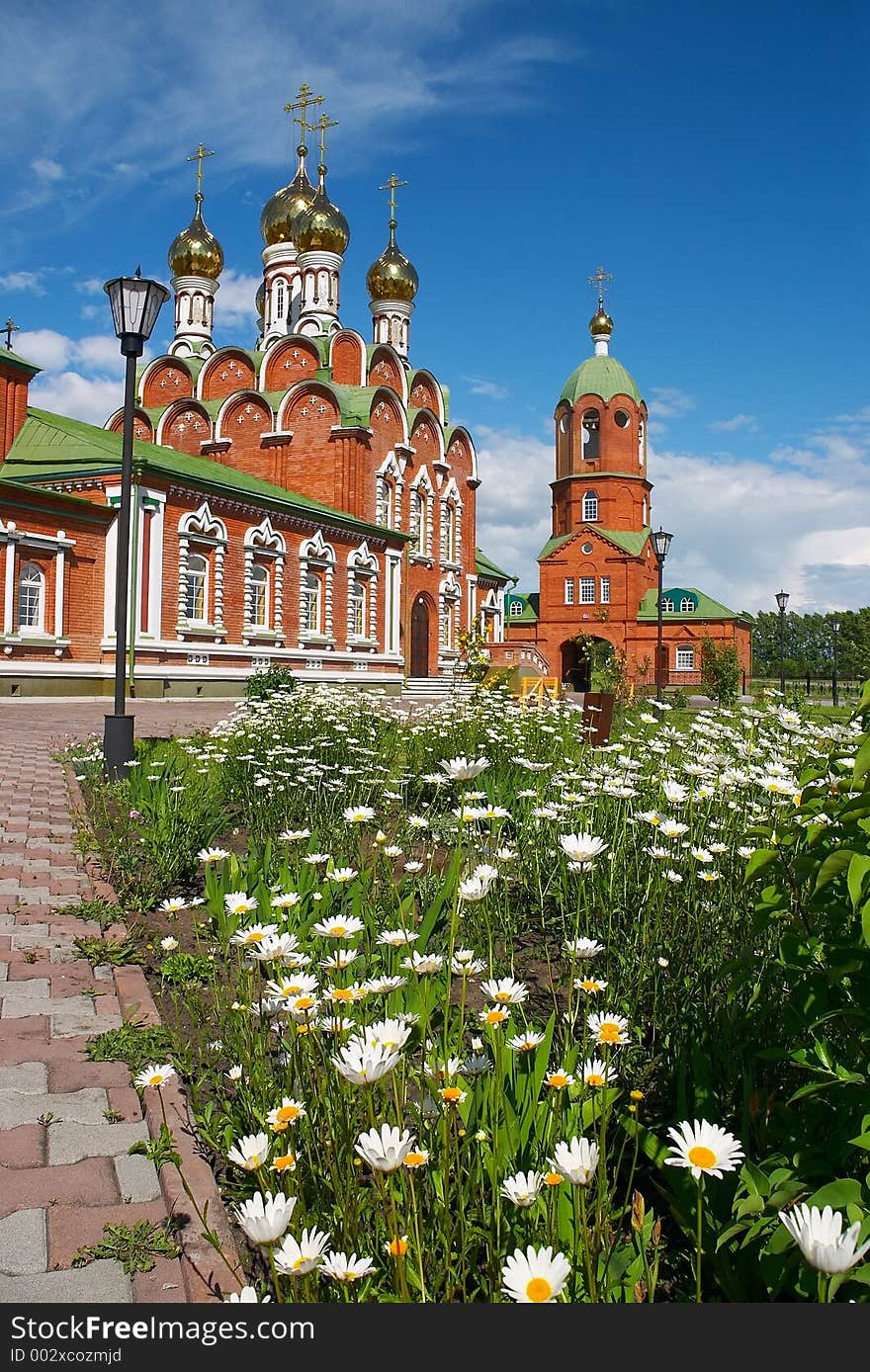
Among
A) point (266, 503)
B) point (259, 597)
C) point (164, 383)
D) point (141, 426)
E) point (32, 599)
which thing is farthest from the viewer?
point (164, 383)

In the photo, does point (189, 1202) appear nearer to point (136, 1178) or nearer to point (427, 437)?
point (136, 1178)

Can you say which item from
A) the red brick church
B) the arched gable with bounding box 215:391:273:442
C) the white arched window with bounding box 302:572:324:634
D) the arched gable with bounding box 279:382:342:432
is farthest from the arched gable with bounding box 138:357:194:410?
the red brick church

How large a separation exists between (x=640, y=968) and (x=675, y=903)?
1.55 feet

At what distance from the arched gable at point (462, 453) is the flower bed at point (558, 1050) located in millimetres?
33244

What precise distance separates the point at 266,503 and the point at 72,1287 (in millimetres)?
23276

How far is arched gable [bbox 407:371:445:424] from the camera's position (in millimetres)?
35188

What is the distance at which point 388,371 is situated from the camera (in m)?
33.2

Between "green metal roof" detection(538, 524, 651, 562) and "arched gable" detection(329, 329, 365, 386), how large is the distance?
17822 millimetres

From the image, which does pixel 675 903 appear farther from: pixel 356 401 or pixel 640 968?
pixel 356 401

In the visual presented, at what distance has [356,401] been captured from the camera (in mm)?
29984

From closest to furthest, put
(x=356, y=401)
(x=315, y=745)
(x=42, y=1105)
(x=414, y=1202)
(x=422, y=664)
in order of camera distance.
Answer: (x=414, y=1202), (x=42, y=1105), (x=315, y=745), (x=356, y=401), (x=422, y=664)

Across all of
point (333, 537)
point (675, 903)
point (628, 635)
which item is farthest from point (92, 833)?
point (628, 635)

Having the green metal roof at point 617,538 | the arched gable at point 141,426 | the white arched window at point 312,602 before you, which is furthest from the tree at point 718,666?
the arched gable at point 141,426

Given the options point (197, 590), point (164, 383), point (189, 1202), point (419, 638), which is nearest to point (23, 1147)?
point (189, 1202)
